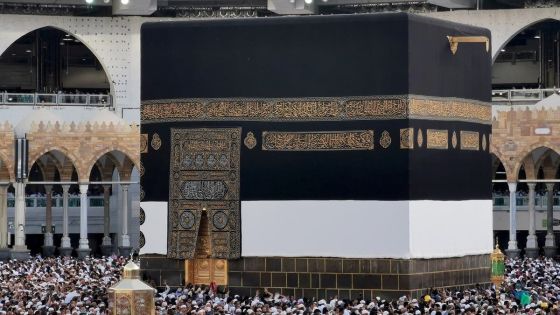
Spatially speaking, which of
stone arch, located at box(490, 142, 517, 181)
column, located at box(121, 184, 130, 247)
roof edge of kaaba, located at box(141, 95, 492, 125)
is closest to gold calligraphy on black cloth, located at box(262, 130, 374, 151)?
roof edge of kaaba, located at box(141, 95, 492, 125)

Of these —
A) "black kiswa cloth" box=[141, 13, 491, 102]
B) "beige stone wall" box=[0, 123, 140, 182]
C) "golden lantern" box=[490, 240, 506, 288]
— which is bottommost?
"golden lantern" box=[490, 240, 506, 288]

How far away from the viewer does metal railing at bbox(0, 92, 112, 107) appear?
43750mm

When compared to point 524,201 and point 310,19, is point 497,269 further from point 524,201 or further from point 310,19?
point 524,201

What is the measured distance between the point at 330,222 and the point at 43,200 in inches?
802

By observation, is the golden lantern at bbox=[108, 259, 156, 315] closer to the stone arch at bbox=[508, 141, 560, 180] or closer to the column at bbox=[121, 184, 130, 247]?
the stone arch at bbox=[508, 141, 560, 180]

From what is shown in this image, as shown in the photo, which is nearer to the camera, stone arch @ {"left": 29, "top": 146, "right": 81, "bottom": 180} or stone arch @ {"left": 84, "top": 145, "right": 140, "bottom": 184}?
stone arch @ {"left": 29, "top": 146, "right": 81, "bottom": 180}

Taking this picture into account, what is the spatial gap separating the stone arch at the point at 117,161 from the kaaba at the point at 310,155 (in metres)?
12.4

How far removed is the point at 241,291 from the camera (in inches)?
1006

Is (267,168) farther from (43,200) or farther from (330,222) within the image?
(43,200)

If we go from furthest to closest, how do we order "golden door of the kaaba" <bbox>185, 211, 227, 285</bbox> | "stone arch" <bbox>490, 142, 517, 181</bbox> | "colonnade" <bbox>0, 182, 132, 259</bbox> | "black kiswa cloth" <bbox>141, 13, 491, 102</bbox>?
1. "colonnade" <bbox>0, 182, 132, 259</bbox>
2. "stone arch" <bbox>490, 142, 517, 181</bbox>
3. "golden door of the kaaba" <bbox>185, 211, 227, 285</bbox>
4. "black kiswa cloth" <bbox>141, 13, 491, 102</bbox>

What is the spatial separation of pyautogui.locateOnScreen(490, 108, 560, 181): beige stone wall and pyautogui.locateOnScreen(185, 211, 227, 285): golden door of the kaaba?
1283cm

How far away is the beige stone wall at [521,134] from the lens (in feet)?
120

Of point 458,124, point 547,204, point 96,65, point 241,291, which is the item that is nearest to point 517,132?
point 547,204

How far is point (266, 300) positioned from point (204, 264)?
235 centimetres
